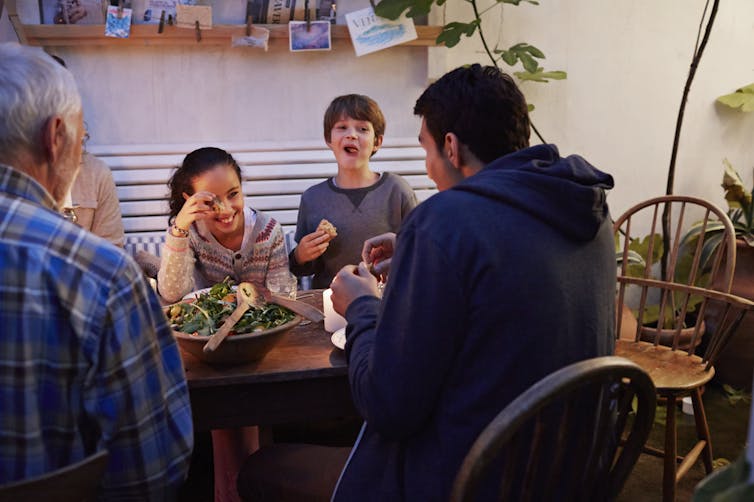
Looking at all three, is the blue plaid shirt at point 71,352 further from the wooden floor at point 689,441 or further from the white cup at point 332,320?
the wooden floor at point 689,441

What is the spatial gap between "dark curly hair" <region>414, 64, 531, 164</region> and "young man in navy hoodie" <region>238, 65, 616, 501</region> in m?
0.10

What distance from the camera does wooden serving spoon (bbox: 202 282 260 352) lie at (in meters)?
1.54

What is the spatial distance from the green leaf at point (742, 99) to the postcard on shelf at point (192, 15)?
284 cm

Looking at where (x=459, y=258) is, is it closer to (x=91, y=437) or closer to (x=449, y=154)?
(x=449, y=154)

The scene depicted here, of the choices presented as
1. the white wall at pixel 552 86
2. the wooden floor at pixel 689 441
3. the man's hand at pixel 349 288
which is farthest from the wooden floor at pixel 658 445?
the man's hand at pixel 349 288

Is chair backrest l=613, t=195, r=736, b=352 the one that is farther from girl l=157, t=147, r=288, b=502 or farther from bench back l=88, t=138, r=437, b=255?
girl l=157, t=147, r=288, b=502

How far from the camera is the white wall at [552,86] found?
3.47 meters

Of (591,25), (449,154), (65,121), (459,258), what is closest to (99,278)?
(65,121)

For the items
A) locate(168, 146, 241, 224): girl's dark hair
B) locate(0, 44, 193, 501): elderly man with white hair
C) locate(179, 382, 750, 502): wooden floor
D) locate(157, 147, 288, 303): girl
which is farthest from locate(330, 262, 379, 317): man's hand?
locate(179, 382, 750, 502): wooden floor

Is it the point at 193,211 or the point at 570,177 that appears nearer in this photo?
the point at 570,177

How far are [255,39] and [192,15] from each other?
305mm

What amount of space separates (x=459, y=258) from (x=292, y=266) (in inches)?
63.3

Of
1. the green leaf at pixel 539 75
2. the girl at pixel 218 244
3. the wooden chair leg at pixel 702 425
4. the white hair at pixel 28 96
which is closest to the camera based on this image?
the white hair at pixel 28 96

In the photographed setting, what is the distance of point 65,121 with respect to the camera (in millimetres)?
1093
